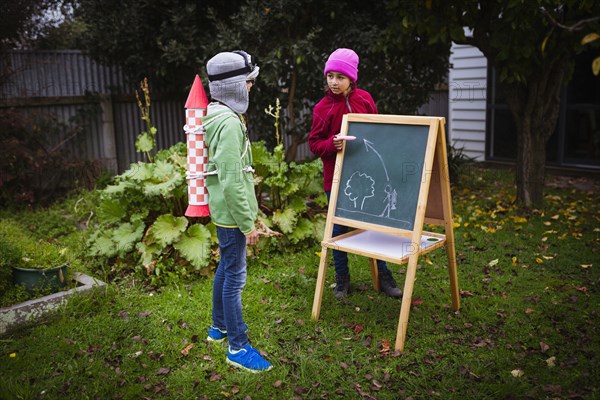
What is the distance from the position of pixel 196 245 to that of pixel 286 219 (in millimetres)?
1079

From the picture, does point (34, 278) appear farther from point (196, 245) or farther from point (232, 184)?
point (232, 184)

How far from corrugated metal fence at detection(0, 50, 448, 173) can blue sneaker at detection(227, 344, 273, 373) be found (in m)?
6.22

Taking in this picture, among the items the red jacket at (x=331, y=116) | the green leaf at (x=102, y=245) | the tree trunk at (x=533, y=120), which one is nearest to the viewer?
the red jacket at (x=331, y=116)

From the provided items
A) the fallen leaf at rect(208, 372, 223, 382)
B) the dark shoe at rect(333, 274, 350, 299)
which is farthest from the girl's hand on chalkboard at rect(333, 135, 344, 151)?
the fallen leaf at rect(208, 372, 223, 382)

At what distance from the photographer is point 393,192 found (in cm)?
390

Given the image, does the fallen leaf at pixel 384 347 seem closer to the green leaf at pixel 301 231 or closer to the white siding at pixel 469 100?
the green leaf at pixel 301 231

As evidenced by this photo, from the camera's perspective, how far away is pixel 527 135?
7.30 m

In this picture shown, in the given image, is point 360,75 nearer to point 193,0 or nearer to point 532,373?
point 193,0

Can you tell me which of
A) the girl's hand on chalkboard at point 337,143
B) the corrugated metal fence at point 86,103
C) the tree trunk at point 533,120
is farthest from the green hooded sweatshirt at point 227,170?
the corrugated metal fence at point 86,103

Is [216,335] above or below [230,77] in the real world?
below

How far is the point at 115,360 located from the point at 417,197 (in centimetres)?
234

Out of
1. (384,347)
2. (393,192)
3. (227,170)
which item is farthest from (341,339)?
(227,170)

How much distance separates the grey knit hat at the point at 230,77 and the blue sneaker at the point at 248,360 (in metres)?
1.56

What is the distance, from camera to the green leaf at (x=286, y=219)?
224 inches
